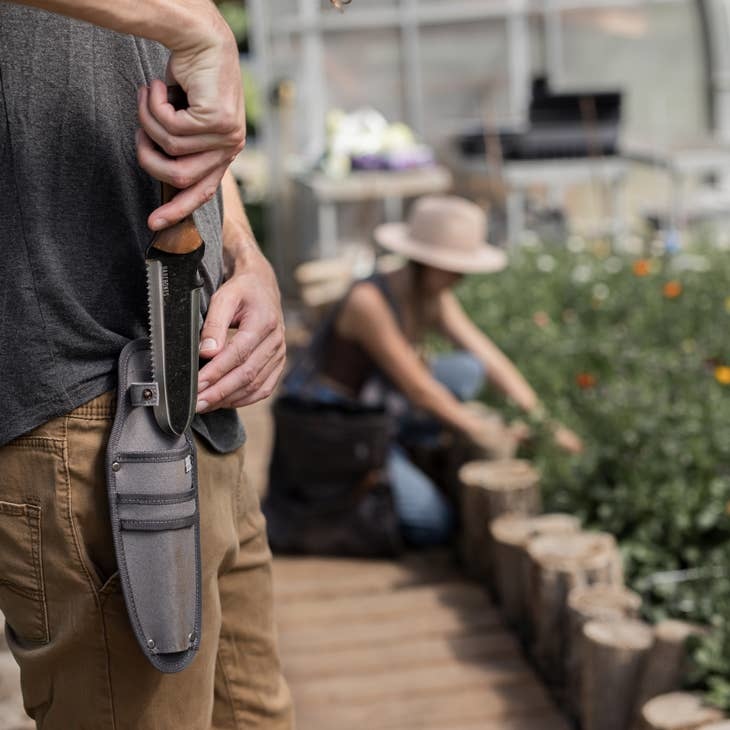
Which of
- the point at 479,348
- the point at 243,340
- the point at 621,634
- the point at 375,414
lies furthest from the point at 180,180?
the point at 479,348

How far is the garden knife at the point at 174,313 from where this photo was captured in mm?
1271

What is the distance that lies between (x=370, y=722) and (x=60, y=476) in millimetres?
1592

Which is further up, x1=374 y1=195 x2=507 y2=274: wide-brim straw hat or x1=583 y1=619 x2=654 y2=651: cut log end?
x1=374 y1=195 x2=507 y2=274: wide-brim straw hat

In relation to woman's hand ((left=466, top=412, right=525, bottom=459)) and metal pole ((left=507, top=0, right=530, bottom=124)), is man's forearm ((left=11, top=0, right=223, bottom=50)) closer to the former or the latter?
woman's hand ((left=466, top=412, right=525, bottom=459))

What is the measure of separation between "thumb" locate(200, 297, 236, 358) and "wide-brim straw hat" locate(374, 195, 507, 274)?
234cm

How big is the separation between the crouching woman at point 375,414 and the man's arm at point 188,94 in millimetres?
2335

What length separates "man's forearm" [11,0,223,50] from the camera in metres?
1.15

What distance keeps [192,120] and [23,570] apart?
19.7 inches

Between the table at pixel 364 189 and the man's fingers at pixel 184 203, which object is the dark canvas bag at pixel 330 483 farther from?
the table at pixel 364 189

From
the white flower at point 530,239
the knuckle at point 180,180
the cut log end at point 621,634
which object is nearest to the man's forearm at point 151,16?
the knuckle at point 180,180

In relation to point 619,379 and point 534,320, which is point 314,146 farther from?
point 619,379

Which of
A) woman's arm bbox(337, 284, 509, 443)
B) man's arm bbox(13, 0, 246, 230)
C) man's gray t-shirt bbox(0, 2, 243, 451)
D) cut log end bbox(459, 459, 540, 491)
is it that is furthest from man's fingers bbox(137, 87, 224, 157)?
woman's arm bbox(337, 284, 509, 443)

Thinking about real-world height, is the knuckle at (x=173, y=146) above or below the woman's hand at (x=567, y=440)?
above

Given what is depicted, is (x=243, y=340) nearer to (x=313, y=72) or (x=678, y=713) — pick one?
(x=678, y=713)
